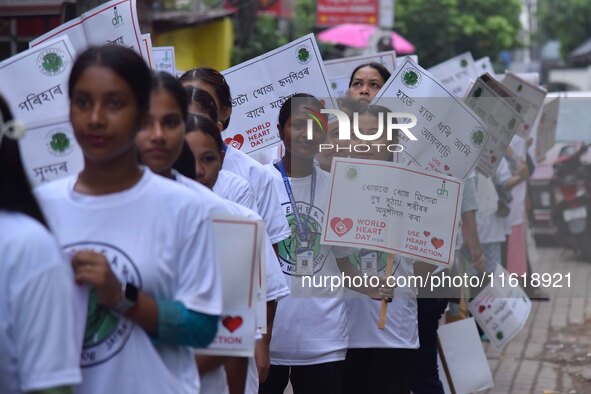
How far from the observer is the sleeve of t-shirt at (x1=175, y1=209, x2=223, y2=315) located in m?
3.04

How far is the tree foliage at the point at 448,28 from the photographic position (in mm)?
42469

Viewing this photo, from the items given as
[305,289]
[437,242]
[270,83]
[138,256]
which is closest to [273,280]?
[305,289]

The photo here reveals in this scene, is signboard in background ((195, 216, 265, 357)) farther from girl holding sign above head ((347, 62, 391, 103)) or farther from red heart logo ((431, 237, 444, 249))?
girl holding sign above head ((347, 62, 391, 103))

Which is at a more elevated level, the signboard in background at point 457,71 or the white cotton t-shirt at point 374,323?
the signboard in background at point 457,71

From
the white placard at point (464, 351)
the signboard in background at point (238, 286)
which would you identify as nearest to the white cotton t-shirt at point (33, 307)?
the signboard in background at point (238, 286)

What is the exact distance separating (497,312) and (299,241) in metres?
2.40

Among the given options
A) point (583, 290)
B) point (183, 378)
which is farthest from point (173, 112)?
point (583, 290)

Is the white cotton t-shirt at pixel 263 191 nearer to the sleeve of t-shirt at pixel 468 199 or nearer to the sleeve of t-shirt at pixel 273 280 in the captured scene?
the sleeve of t-shirt at pixel 273 280

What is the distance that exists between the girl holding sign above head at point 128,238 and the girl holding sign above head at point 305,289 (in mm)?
2253

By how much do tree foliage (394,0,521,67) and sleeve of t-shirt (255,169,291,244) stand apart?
36.5m

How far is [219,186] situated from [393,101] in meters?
1.50

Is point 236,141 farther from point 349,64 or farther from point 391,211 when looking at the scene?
point 349,64

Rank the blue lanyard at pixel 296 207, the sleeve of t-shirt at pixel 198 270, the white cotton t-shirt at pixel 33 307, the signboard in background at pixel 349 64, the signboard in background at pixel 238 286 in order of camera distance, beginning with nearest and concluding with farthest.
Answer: the white cotton t-shirt at pixel 33 307, the sleeve of t-shirt at pixel 198 270, the signboard in background at pixel 238 286, the blue lanyard at pixel 296 207, the signboard in background at pixel 349 64

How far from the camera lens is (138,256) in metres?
2.98
